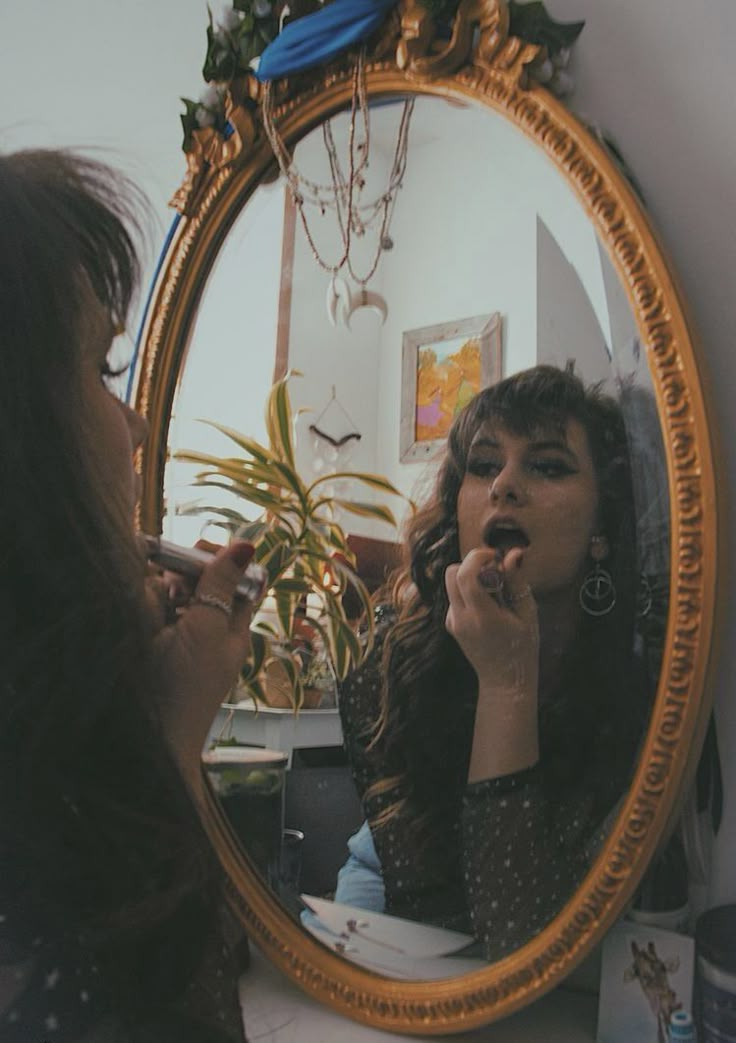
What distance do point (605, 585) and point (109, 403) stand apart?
1.23 feet

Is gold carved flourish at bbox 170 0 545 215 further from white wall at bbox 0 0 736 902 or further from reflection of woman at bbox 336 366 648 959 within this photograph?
reflection of woman at bbox 336 366 648 959

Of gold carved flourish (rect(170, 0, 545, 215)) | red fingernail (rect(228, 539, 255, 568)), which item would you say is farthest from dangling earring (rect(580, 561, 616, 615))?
gold carved flourish (rect(170, 0, 545, 215))

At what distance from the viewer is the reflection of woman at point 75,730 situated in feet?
1.52

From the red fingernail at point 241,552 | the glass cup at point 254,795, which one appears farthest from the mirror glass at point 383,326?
the red fingernail at point 241,552

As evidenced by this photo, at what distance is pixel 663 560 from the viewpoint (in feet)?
1.99

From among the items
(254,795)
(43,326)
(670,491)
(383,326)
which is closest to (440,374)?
(383,326)

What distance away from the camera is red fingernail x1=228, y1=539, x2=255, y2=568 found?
67 cm

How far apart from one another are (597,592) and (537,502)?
79mm

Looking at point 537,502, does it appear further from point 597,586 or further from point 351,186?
point 351,186

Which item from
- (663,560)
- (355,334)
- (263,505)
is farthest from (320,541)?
(663,560)

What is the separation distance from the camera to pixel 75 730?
18.9 inches

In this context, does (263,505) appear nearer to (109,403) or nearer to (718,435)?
(109,403)

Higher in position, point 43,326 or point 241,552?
point 43,326

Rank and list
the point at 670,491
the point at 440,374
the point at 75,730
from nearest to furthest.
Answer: the point at 75,730 < the point at 670,491 < the point at 440,374
